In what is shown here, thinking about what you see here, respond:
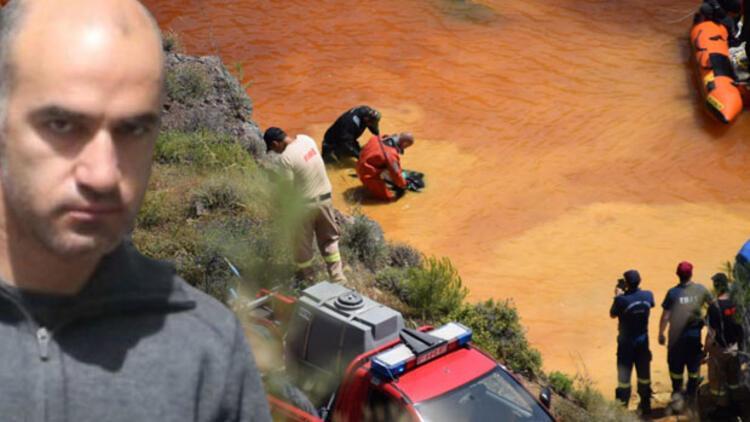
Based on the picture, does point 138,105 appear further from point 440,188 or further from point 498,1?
point 498,1

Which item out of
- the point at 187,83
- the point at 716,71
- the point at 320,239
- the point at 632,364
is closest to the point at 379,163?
the point at 187,83

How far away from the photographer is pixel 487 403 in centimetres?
636

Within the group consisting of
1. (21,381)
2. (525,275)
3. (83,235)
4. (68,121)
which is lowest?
(525,275)

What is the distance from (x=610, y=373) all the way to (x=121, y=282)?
9666mm

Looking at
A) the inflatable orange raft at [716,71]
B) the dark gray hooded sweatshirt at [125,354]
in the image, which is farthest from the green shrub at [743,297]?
the inflatable orange raft at [716,71]

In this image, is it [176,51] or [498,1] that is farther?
[498,1]

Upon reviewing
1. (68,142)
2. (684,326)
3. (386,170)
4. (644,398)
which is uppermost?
(68,142)

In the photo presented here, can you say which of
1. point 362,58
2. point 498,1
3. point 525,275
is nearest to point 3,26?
point 525,275

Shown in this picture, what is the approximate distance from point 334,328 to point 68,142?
5.81 m

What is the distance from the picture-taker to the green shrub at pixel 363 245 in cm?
1150

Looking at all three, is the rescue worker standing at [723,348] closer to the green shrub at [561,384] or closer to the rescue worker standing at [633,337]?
the rescue worker standing at [633,337]

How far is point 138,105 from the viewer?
141 cm

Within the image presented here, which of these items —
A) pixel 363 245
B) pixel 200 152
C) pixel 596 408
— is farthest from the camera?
pixel 200 152

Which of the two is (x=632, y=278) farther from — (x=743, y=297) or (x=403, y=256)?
(x=403, y=256)
